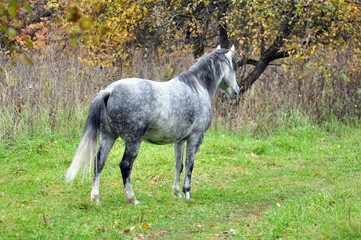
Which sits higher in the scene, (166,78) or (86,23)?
(86,23)

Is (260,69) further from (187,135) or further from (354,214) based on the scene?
(354,214)

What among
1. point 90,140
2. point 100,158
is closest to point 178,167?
point 100,158

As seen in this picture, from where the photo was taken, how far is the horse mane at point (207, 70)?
29.0 ft

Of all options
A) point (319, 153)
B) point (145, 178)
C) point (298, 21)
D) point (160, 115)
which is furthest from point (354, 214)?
point (298, 21)

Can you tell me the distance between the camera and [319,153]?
12.3m

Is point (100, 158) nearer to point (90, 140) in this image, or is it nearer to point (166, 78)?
point (90, 140)

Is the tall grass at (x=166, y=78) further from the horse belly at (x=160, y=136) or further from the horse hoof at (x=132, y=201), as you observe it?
the horse hoof at (x=132, y=201)

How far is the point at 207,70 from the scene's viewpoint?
29.9 ft

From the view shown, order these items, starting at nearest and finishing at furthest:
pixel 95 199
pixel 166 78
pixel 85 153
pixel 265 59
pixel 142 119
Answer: pixel 85 153, pixel 142 119, pixel 95 199, pixel 265 59, pixel 166 78

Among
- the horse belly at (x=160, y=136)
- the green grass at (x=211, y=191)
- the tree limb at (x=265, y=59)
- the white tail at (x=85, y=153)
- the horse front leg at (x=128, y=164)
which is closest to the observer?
the green grass at (x=211, y=191)

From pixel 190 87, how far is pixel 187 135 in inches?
25.0

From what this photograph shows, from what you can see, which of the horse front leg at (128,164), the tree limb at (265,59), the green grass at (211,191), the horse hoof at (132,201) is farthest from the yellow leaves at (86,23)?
the tree limb at (265,59)

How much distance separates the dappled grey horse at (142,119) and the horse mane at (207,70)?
0.02 meters

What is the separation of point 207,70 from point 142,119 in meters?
1.67
